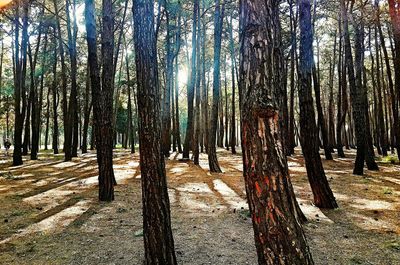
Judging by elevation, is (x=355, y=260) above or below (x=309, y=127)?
below

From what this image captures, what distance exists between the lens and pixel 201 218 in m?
6.82

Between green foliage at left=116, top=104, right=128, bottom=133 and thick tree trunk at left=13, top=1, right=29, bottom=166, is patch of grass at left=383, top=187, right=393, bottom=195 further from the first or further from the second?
green foliage at left=116, top=104, right=128, bottom=133

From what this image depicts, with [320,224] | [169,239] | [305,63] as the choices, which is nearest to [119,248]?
[169,239]

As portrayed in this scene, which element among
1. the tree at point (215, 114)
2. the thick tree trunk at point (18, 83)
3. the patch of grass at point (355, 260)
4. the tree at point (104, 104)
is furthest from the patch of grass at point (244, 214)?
the thick tree trunk at point (18, 83)

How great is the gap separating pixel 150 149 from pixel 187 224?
294cm

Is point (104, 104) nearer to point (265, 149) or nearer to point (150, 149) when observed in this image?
point (150, 149)

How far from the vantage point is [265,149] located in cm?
257

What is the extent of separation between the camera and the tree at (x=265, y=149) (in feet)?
8.08

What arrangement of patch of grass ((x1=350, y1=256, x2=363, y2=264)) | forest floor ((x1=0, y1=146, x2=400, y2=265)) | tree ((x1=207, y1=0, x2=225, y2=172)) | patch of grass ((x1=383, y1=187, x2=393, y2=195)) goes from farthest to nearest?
1. tree ((x1=207, y1=0, x2=225, y2=172))
2. patch of grass ((x1=383, y1=187, x2=393, y2=195))
3. forest floor ((x1=0, y1=146, x2=400, y2=265))
4. patch of grass ((x1=350, y1=256, x2=363, y2=264))

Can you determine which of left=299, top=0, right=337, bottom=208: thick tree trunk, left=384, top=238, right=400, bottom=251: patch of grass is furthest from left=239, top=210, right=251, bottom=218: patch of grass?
left=384, top=238, right=400, bottom=251: patch of grass

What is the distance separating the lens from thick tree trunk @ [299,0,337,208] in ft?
23.9

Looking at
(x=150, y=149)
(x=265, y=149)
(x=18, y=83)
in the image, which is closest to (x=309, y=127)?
(x=150, y=149)

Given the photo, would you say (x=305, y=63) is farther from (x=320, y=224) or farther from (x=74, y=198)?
(x=74, y=198)

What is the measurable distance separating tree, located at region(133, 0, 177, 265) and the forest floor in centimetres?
75
